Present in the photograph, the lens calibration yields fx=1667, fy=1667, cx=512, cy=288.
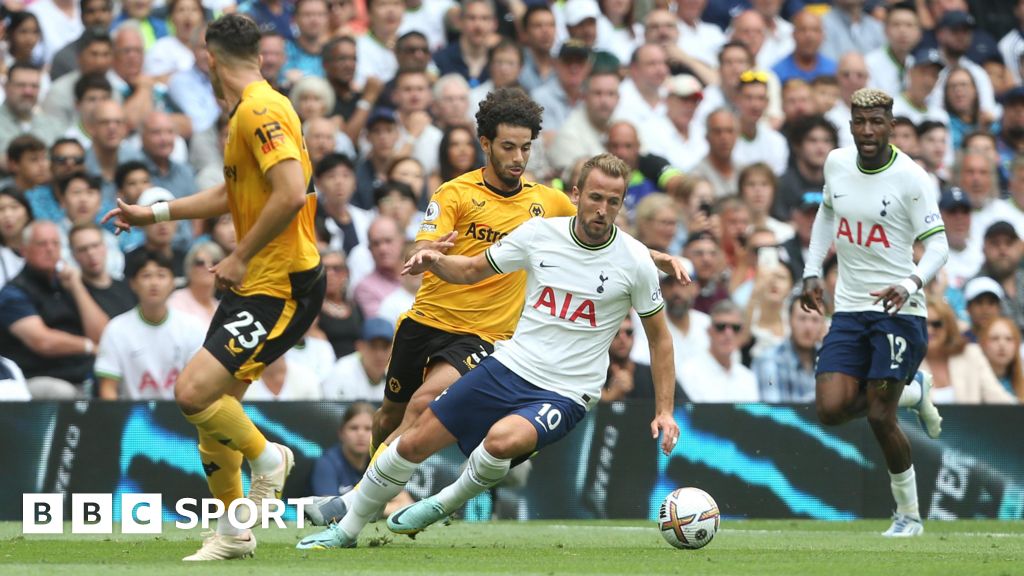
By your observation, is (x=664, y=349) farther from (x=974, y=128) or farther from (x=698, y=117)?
(x=974, y=128)

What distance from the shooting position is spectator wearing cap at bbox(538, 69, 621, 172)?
663 inches

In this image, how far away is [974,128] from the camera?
19.2 meters

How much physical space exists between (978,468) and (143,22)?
9.89 meters

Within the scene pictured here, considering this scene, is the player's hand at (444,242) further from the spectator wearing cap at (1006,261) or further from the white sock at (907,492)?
the spectator wearing cap at (1006,261)

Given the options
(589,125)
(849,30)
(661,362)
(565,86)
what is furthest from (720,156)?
(661,362)

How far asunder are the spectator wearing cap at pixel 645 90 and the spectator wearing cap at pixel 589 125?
620 millimetres

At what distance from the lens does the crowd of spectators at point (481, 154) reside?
13.9 m

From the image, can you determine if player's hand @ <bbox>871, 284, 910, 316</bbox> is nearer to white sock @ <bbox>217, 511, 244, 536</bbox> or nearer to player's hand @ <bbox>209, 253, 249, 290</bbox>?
player's hand @ <bbox>209, 253, 249, 290</bbox>

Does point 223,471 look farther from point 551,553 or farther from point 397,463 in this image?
point 551,553

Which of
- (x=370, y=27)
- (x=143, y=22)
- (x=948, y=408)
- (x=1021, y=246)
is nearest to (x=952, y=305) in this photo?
(x=1021, y=246)

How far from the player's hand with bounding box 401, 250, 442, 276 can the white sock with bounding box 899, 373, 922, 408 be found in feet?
14.9

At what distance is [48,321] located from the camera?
1367 cm

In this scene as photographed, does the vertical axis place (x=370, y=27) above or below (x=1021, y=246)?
above

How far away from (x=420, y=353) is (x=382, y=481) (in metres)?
1.46
